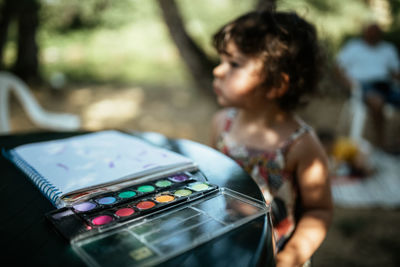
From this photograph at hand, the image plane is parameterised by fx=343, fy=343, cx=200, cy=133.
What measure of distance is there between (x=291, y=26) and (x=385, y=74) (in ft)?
12.1

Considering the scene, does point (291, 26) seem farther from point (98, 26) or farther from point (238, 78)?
point (98, 26)

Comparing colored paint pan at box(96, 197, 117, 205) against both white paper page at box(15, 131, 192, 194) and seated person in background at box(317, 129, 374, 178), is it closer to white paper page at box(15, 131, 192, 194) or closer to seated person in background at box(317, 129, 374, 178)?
white paper page at box(15, 131, 192, 194)

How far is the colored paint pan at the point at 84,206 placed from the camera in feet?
2.31

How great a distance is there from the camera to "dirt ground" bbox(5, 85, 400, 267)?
2.23 metres

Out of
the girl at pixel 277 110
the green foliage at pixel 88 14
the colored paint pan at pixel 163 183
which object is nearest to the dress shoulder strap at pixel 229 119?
the girl at pixel 277 110

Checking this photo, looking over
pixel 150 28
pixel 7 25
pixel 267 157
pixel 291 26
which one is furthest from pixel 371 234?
pixel 150 28

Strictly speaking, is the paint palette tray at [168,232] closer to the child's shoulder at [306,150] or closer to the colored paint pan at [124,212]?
the colored paint pan at [124,212]

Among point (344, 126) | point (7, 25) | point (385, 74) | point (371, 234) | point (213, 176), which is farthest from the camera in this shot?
point (7, 25)

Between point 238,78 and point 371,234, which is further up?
point 238,78

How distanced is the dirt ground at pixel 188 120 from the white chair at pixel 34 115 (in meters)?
1.73

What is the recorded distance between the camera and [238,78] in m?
1.22

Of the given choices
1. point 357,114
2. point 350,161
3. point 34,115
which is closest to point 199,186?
point 34,115

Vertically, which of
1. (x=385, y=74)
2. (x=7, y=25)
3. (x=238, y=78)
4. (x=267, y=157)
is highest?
(x=7, y=25)

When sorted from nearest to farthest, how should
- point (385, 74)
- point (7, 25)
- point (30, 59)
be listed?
1. point (385, 74)
2. point (7, 25)
3. point (30, 59)
